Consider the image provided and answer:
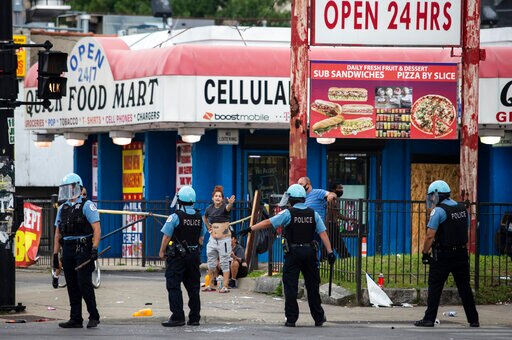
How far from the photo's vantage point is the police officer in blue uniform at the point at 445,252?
16219mm

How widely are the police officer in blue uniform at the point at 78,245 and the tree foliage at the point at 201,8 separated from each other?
174 ft

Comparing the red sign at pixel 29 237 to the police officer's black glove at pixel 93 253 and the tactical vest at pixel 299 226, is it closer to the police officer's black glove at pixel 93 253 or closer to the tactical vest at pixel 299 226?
the police officer's black glove at pixel 93 253

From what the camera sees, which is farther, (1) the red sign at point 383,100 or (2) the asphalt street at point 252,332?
(1) the red sign at point 383,100

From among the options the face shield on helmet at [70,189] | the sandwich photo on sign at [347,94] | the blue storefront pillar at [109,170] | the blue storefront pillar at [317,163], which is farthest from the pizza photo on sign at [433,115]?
the face shield on helmet at [70,189]

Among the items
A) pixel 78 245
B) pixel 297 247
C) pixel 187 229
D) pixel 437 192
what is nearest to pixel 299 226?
pixel 297 247

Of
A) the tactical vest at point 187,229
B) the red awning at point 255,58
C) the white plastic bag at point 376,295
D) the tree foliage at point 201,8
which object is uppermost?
Result: the tree foliage at point 201,8

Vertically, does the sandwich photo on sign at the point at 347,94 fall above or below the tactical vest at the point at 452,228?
above

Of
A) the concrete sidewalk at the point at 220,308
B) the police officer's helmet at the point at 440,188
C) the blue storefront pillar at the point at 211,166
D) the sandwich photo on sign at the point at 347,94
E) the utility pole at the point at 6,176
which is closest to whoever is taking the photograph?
the police officer's helmet at the point at 440,188

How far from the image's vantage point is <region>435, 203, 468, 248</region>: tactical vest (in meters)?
16.2

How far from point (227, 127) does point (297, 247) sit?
36.1 feet

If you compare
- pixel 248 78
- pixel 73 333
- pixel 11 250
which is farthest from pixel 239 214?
pixel 73 333

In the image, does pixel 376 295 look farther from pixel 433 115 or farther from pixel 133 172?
pixel 133 172

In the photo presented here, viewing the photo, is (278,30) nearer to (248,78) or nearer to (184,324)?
(248,78)

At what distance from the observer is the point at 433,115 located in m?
24.4
